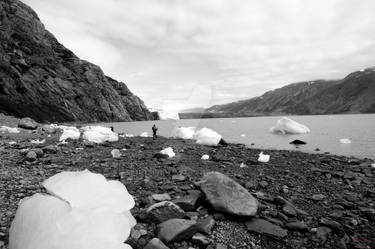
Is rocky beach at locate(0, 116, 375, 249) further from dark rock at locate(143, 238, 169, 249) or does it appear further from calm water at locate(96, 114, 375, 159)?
calm water at locate(96, 114, 375, 159)

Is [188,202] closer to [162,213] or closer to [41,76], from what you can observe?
[162,213]

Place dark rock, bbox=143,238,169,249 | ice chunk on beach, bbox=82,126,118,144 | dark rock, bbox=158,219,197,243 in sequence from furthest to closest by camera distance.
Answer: ice chunk on beach, bbox=82,126,118,144 < dark rock, bbox=158,219,197,243 < dark rock, bbox=143,238,169,249

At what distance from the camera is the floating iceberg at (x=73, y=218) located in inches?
94.7

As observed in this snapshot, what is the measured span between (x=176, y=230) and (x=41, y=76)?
266 ft

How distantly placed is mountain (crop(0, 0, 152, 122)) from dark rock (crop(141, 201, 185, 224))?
71382 millimetres

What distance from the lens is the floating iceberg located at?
241 centimetres

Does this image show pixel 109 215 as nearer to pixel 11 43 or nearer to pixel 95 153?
pixel 95 153

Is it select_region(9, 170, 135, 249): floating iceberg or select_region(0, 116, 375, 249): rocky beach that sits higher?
select_region(9, 170, 135, 249): floating iceberg

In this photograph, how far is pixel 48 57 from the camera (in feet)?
253

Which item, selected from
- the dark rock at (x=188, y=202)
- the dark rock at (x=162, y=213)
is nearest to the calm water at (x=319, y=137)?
the dark rock at (x=188, y=202)

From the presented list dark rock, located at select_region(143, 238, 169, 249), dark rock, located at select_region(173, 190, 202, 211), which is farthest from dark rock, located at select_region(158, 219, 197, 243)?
dark rock, located at select_region(173, 190, 202, 211)

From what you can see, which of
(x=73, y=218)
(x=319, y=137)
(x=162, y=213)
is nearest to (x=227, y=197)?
(x=162, y=213)

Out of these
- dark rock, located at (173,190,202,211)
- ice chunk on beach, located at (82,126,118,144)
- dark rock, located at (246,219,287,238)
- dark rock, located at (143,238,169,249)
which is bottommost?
dark rock, located at (246,219,287,238)

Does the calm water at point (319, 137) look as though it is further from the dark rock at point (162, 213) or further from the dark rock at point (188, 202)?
the dark rock at point (162, 213)
